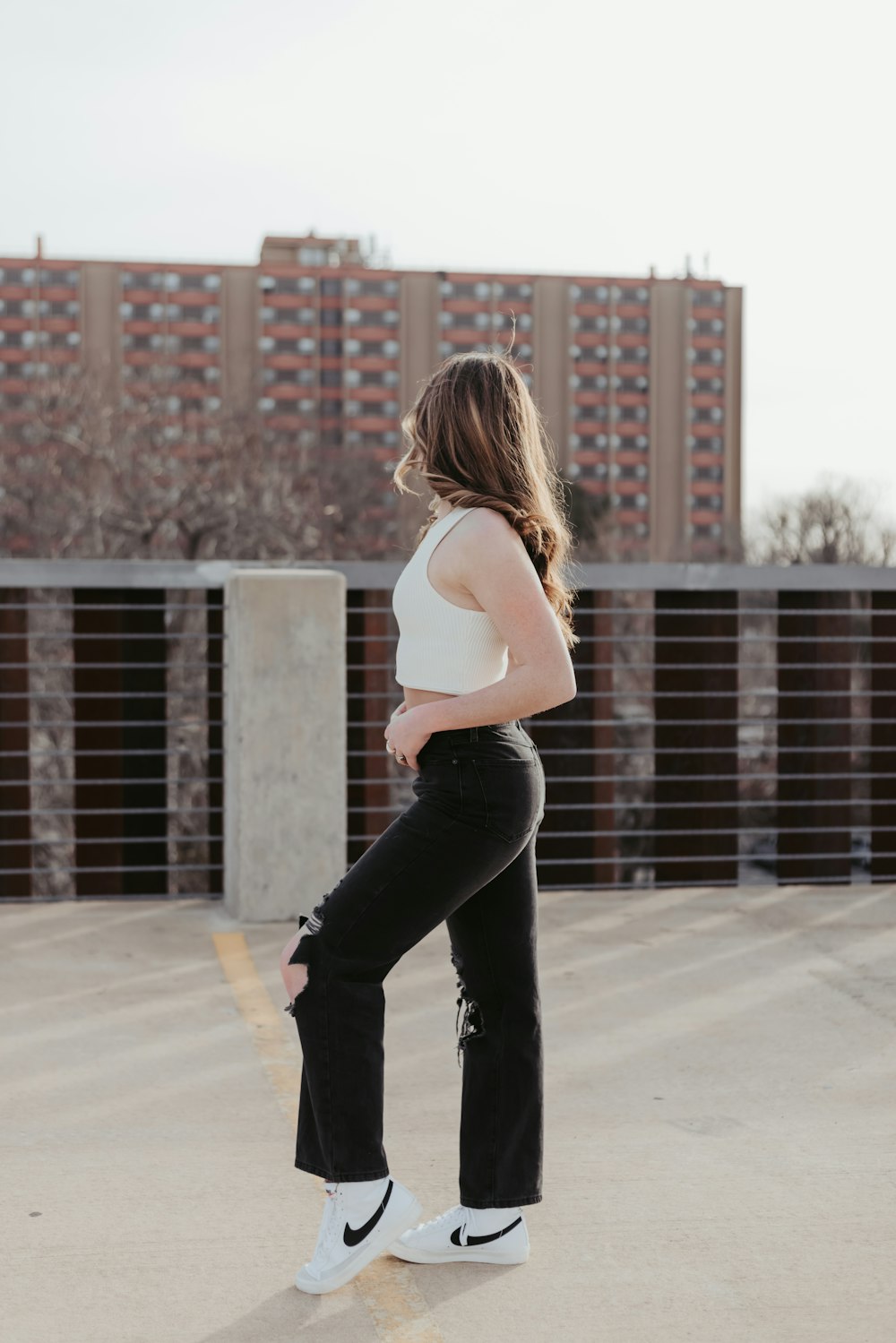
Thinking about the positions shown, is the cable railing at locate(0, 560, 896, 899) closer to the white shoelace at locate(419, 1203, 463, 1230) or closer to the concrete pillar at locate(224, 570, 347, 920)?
the concrete pillar at locate(224, 570, 347, 920)

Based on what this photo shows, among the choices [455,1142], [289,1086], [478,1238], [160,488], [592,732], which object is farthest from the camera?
[160,488]

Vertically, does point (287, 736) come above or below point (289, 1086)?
above

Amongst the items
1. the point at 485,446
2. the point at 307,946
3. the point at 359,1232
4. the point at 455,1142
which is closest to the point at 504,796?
the point at 307,946

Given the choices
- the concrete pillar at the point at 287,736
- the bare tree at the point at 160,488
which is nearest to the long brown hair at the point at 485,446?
the concrete pillar at the point at 287,736

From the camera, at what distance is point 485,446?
3074 mm

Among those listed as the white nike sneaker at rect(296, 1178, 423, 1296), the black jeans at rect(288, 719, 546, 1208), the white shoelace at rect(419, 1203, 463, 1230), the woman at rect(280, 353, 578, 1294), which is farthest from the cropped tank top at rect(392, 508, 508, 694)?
the white shoelace at rect(419, 1203, 463, 1230)

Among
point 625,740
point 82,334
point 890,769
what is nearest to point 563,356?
point 82,334

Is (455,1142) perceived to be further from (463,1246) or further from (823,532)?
(823,532)

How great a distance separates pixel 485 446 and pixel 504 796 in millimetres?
713

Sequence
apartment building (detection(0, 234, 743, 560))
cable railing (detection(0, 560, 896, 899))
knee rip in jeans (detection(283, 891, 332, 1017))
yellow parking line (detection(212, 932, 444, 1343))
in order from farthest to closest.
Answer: apartment building (detection(0, 234, 743, 560)) < cable railing (detection(0, 560, 896, 899)) < knee rip in jeans (detection(283, 891, 332, 1017)) < yellow parking line (detection(212, 932, 444, 1343))

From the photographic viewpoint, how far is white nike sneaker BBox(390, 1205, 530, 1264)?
3.27m

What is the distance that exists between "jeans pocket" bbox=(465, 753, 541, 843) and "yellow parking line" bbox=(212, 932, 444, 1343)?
97 cm

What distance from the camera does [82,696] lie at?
7.60m

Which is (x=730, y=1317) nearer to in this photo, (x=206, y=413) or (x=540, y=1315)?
(x=540, y=1315)
